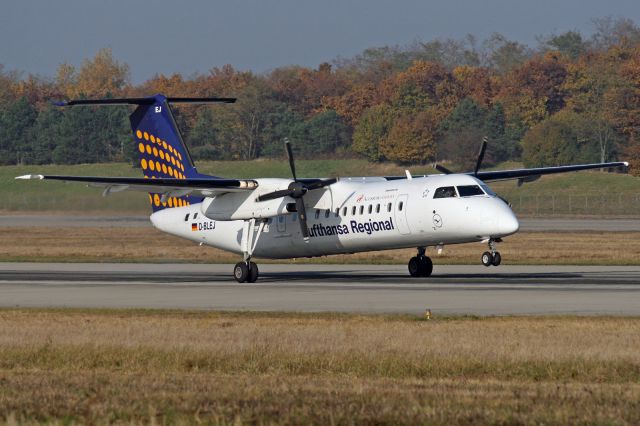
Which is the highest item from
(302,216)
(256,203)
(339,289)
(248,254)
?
(256,203)

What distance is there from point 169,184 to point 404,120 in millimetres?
89608

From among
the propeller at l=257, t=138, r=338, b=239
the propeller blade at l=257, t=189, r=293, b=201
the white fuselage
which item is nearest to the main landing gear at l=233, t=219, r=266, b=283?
the white fuselage

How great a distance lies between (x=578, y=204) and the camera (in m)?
97.9

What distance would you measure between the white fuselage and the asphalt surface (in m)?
36.8

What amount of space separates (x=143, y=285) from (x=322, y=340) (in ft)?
51.2

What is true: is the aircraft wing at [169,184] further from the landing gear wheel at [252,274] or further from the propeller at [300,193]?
the landing gear wheel at [252,274]

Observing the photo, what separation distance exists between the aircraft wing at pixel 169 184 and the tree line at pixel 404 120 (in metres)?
74.5

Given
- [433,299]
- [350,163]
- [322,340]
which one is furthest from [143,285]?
[350,163]

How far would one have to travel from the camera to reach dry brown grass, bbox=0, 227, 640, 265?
50.1 metres

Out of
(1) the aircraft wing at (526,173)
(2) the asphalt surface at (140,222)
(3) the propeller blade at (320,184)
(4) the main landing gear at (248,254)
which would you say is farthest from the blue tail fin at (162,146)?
(2) the asphalt surface at (140,222)

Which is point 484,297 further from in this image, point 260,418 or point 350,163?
point 350,163

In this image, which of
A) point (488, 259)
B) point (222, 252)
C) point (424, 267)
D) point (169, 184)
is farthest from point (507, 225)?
point (222, 252)

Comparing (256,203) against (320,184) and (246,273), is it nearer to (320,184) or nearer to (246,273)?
(320,184)

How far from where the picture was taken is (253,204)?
124 feet
